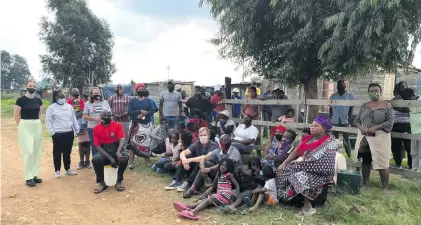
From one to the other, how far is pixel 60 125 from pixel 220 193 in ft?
11.7

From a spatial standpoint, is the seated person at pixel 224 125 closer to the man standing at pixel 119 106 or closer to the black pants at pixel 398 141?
the man standing at pixel 119 106

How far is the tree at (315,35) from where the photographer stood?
17.5 ft

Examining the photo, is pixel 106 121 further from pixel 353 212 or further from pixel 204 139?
pixel 353 212

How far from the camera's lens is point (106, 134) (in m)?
5.95

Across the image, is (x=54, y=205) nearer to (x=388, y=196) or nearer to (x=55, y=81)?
(x=388, y=196)

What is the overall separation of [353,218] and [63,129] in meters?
5.28

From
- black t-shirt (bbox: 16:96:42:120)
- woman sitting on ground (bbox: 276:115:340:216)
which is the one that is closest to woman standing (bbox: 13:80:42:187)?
black t-shirt (bbox: 16:96:42:120)

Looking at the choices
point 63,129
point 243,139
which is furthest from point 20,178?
point 243,139

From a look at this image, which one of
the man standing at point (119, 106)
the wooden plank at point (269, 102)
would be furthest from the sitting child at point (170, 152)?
the wooden plank at point (269, 102)

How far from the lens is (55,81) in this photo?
83.5 ft

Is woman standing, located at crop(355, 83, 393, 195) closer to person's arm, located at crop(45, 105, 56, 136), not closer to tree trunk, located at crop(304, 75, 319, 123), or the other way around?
tree trunk, located at crop(304, 75, 319, 123)

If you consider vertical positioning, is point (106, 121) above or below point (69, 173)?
above

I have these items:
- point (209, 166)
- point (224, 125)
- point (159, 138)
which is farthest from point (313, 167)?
point (159, 138)

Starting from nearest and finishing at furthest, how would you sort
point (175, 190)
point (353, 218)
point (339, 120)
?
point (353, 218) < point (175, 190) < point (339, 120)
